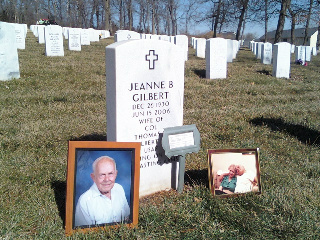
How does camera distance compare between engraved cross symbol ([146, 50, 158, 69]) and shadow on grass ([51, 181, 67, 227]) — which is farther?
engraved cross symbol ([146, 50, 158, 69])

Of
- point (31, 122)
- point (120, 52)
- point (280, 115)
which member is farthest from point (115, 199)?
point (280, 115)

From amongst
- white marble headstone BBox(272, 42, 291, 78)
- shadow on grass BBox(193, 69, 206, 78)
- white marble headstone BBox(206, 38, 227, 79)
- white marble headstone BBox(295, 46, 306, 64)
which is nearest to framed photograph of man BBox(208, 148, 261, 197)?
white marble headstone BBox(206, 38, 227, 79)

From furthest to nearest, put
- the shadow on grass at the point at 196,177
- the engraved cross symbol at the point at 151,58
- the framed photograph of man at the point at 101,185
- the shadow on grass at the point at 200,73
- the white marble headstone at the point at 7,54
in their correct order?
the shadow on grass at the point at 200,73
the white marble headstone at the point at 7,54
the shadow on grass at the point at 196,177
the engraved cross symbol at the point at 151,58
the framed photograph of man at the point at 101,185

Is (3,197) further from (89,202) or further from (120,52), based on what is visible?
(120,52)

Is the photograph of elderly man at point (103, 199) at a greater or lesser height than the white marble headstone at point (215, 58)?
lesser

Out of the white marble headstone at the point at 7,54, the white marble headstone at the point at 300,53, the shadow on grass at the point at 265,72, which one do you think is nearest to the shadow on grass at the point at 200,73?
the shadow on grass at the point at 265,72

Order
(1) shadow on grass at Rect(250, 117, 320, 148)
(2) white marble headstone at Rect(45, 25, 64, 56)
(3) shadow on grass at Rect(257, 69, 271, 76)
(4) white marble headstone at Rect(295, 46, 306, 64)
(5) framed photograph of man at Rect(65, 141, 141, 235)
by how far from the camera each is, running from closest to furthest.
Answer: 1. (5) framed photograph of man at Rect(65, 141, 141, 235)
2. (1) shadow on grass at Rect(250, 117, 320, 148)
3. (3) shadow on grass at Rect(257, 69, 271, 76)
4. (2) white marble headstone at Rect(45, 25, 64, 56)
5. (4) white marble headstone at Rect(295, 46, 306, 64)

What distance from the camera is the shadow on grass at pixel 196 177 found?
10.3ft

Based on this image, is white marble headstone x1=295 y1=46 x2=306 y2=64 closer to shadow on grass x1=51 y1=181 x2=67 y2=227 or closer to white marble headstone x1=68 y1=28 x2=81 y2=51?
white marble headstone x1=68 y1=28 x2=81 y2=51

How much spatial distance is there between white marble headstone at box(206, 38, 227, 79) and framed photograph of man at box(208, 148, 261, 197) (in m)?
7.25

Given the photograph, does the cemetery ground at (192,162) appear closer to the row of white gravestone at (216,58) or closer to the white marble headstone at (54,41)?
the row of white gravestone at (216,58)

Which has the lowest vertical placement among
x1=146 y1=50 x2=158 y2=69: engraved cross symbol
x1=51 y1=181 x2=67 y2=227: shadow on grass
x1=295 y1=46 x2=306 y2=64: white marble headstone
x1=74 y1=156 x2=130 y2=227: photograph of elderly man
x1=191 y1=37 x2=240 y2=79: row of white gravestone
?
x1=51 y1=181 x2=67 y2=227: shadow on grass

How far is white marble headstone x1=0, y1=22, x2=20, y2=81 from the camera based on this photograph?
316 inches

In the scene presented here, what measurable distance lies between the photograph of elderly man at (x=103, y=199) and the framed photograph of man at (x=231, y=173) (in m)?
0.88
